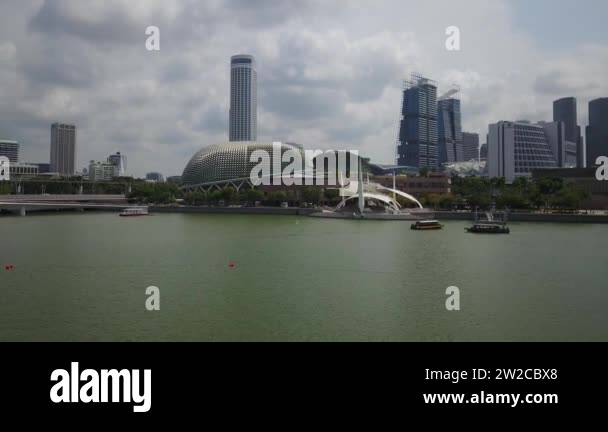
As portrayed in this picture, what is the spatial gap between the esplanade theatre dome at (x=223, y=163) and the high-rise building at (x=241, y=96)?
77.2 metres

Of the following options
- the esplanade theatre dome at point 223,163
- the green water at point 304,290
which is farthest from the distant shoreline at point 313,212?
the esplanade theatre dome at point 223,163

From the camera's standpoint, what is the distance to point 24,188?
7525cm

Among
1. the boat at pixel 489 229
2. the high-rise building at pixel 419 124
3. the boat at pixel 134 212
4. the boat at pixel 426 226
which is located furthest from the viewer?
the high-rise building at pixel 419 124

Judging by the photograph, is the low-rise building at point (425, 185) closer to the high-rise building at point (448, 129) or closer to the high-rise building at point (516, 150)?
the high-rise building at point (516, 150)

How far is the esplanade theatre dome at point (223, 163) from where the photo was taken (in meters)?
80.5

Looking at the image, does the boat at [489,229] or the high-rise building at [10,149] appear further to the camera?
the high-rise building at [10,149]

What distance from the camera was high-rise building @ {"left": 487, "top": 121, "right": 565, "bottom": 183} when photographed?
9294 centimetres

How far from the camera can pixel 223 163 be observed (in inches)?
3219

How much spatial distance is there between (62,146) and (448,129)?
368 feet

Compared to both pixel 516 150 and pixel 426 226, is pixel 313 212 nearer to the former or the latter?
pixel 426 226

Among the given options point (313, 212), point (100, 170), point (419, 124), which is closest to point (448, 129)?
point (419, 124)

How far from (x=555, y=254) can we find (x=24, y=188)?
72.8 m
